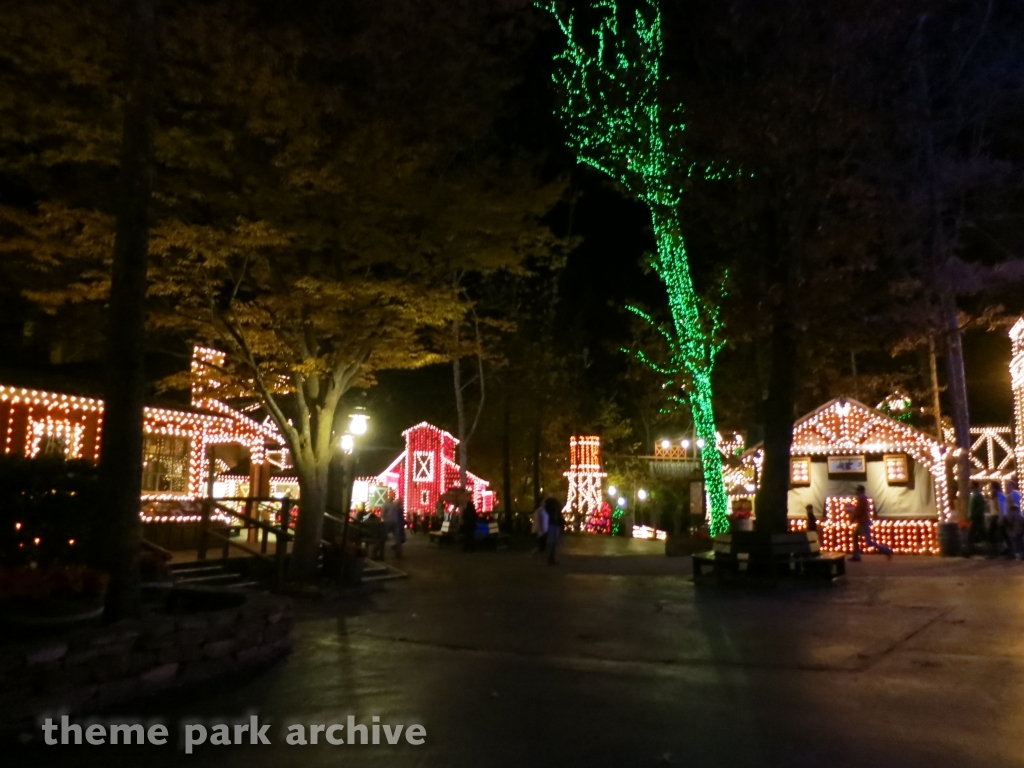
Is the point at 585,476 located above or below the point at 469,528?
above

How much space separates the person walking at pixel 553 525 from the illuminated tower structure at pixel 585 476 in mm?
16147

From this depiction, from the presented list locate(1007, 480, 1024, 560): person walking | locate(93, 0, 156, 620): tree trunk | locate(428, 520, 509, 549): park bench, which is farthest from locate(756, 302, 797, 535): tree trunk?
locate(428, 520, 509, 549): park bench

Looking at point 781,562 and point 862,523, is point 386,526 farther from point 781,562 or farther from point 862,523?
point 862,523

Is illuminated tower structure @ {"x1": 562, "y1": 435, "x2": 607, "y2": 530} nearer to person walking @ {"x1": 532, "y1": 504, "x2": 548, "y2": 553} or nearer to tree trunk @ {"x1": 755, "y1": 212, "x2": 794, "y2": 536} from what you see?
person walking @ {"x1": 532, "y1": 504, "x2": 548, "y2": 553}

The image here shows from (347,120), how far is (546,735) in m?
9.92

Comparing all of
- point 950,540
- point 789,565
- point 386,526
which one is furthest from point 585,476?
point 789,565

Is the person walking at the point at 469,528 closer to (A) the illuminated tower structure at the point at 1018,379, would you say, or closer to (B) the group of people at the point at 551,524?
(B) the group of people at the point at 551,524

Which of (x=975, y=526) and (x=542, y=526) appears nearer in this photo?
(x=975, y=526)

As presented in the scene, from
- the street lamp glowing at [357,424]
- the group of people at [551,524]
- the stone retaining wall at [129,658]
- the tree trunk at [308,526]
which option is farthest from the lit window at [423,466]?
the stone retaining wall at [129,658]

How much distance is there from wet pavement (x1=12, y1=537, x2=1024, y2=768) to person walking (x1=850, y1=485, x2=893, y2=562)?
6538mm

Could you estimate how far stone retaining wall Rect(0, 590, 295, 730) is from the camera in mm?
6020

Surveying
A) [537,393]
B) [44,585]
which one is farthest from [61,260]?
[537,393]

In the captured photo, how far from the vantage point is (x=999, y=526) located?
67.3ft

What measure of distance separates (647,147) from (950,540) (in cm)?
1164
